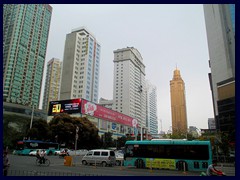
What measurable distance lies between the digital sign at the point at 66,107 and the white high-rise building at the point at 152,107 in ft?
352

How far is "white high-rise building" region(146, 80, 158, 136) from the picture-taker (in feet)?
541

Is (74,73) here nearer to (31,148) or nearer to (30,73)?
(30,73)

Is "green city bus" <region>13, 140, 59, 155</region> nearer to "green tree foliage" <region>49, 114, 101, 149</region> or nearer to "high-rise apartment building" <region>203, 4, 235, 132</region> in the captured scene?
"green tree foliage" <region>49, 114, 101, 149</region>

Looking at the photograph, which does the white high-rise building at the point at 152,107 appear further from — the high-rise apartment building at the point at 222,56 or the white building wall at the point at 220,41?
the high-rise apartment building at the point at 222,56

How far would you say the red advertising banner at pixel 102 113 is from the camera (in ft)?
193

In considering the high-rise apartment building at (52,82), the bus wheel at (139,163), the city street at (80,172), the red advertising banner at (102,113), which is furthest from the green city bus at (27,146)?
the high-rise apartment building at (52,82)

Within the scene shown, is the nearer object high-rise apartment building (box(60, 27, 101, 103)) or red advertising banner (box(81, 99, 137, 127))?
red advertising banner (box(81, 99, 137, 127))

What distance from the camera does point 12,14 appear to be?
91.8m

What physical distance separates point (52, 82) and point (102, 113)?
200 ft

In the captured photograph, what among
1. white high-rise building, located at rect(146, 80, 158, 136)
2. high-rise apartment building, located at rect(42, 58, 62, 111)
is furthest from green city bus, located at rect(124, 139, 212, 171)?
white high-rise building, located at rect(146, 80, 158, 136)

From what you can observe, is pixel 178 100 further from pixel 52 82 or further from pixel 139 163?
pixel 139 163

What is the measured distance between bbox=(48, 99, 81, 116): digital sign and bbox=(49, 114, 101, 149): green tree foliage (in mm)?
8860

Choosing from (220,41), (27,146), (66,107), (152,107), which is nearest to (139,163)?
(27,146)
